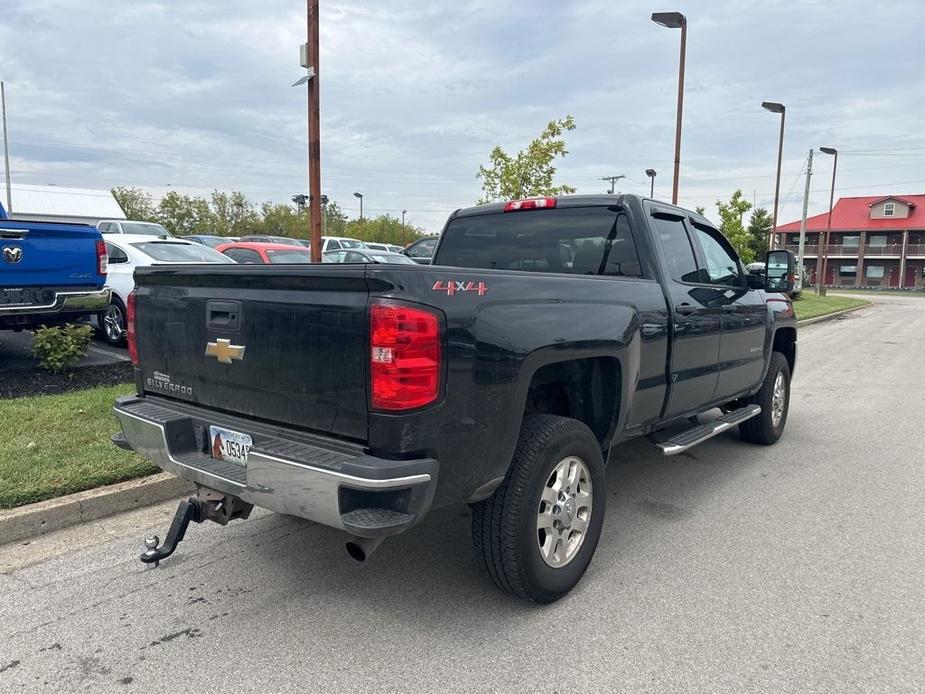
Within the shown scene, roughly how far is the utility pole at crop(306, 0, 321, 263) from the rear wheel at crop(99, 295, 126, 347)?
2578mm

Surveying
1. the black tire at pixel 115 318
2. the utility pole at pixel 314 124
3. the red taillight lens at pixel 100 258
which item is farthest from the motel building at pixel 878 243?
the red taillight lens at pixel 100 258

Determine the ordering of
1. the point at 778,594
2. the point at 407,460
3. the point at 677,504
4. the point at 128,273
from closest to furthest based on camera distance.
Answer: the point at 407,460 < the point at 778,594 < the point at 677,504 < the point at 128,273

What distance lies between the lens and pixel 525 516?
2.96m

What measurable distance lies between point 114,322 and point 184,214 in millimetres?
47772

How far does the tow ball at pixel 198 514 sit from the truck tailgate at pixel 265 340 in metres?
0.46

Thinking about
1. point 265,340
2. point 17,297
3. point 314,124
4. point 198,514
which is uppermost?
point 314,124

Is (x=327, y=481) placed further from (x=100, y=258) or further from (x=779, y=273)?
(x=100, y=258)

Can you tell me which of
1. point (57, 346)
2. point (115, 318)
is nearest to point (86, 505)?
point (57, 346)

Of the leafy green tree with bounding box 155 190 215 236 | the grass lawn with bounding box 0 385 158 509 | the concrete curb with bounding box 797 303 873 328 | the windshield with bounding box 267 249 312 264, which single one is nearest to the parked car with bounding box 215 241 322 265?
the windshield with bounding box 267 249 312 264

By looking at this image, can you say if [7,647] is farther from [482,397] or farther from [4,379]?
[4,379]

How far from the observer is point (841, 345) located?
47.6 feet

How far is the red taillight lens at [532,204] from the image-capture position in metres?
4.43

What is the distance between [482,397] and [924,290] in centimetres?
6741

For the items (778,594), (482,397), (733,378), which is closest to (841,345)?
(733,378)
